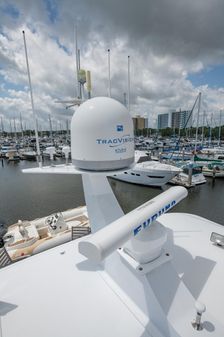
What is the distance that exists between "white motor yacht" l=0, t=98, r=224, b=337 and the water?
952 cm

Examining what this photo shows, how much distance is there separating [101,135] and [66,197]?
1387 centimetres

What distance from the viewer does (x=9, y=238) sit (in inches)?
290

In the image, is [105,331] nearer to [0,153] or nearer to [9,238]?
[9,238]

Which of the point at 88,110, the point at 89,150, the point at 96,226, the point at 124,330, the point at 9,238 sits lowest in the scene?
the point at 9,238

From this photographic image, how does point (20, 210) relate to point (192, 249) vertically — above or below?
below

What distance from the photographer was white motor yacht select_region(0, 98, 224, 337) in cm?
216

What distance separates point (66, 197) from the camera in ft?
50.7

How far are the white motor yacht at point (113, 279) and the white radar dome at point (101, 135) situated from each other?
1 centimetres

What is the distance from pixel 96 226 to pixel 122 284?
991 millimetres

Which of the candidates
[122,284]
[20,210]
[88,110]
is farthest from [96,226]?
[20,210]

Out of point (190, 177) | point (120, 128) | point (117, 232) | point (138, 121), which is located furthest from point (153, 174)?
point (117, 232)

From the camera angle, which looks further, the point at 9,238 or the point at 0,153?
the point at 0,153

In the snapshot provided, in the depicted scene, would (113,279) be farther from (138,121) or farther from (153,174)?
(138,121)

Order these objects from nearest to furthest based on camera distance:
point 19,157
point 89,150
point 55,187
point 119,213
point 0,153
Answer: point 89,150, point 119,213, point 55,187, point 19,157, point 0,153
